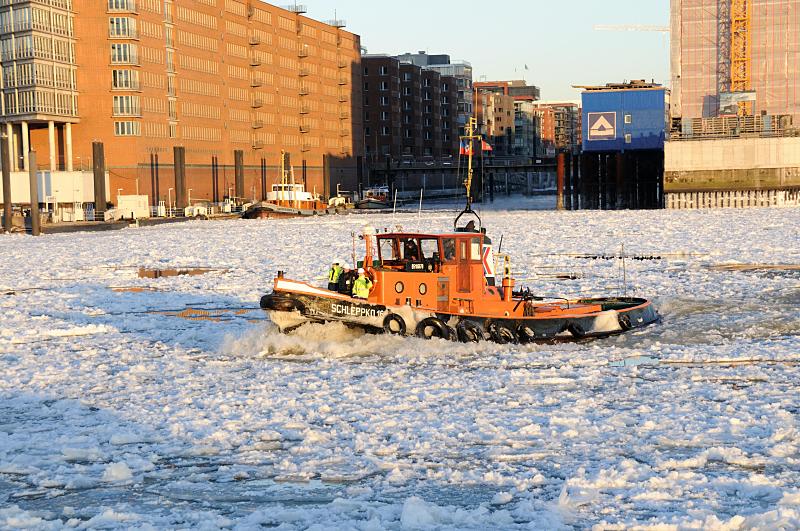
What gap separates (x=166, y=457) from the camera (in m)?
13.8

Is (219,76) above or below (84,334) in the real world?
above

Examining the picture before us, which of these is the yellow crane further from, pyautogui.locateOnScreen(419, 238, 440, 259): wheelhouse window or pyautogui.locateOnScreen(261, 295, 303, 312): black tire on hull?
pyautogui.locateOnScreen(261, 295, 303, 312): black tire on hull

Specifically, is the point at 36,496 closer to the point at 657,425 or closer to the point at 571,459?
the point at 571,459

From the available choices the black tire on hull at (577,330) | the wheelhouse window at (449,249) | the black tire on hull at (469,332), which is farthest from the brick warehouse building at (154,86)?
the black tire on hull at (577,330)

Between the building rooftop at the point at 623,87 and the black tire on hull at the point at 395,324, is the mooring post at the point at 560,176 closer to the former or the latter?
the building rooftop at the point at 623,87

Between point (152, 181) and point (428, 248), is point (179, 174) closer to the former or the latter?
point (152, 181)

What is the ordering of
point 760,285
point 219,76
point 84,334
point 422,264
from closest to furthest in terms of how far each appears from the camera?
point 422,264, point 84,334, point 760,285, point 219,76

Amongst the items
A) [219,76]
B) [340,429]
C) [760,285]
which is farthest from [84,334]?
[219,76]

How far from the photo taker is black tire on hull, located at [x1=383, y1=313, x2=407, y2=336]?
22109mm

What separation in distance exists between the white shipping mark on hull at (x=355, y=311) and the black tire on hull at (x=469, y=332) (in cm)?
167

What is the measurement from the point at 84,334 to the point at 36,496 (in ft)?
41.2

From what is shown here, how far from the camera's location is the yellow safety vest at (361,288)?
22.4 meters

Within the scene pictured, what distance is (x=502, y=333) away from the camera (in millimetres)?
22141

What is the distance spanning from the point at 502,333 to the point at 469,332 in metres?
0.71
